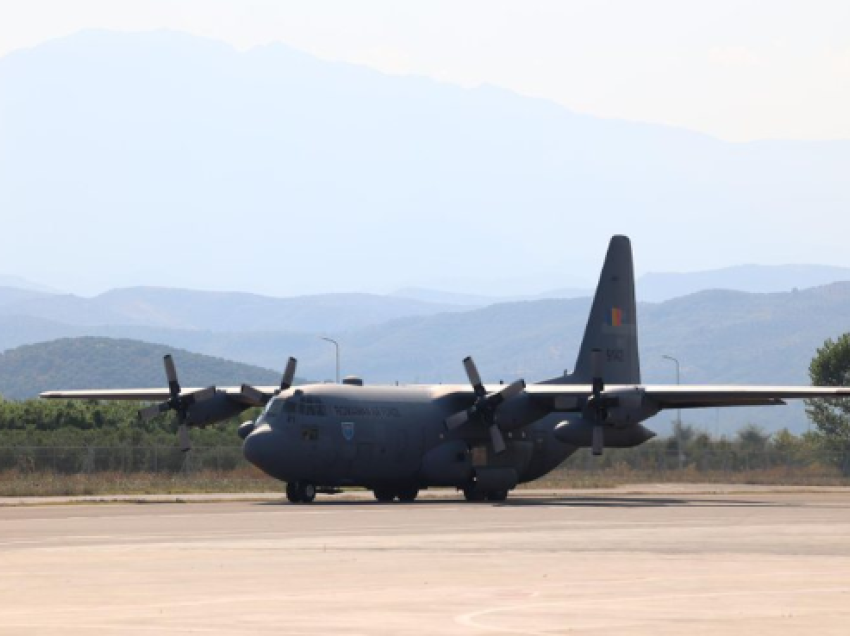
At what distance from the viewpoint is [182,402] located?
60312 millimetres

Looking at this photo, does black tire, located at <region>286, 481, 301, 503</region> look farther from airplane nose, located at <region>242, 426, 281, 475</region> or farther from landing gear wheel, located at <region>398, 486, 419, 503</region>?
landing gear wheel, located at <region>398, 486, 419, 503</region>

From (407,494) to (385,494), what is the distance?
0.73 m

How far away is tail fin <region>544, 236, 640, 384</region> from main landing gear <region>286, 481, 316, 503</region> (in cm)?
1296

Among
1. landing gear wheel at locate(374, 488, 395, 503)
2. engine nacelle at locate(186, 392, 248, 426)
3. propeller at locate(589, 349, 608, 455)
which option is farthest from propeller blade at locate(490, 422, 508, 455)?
engine nacelle at locate(186, 392, 248, 426)

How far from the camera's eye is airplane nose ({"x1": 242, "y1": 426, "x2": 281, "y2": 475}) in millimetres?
52750

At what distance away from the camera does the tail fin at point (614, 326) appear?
64.5m

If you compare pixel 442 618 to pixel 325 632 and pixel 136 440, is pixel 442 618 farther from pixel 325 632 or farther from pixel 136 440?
pixel 136 440

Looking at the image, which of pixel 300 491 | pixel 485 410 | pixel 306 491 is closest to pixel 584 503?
pixel 485 410

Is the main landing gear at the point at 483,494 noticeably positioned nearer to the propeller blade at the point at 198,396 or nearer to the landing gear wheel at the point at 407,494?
the landing gear wheel at the point at 407,494

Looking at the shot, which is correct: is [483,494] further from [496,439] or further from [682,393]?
[682,393]

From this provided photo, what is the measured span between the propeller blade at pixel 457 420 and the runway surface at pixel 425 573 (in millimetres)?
10491

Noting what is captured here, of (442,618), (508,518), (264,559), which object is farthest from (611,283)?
(442,618)

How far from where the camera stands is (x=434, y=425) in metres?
57.6

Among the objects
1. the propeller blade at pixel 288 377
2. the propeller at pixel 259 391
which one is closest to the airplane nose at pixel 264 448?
the propeller blade at pixel 288 377
